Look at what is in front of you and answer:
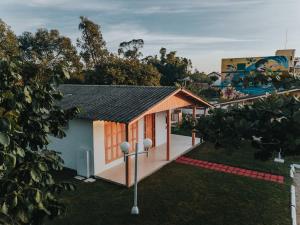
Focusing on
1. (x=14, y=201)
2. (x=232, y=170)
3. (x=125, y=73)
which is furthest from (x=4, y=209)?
(x=125, y=73)

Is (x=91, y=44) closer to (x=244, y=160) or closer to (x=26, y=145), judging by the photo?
(x=244, y=160)

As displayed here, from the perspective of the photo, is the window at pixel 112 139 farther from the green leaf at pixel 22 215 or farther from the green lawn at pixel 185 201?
the green leaf at pixel 22 215

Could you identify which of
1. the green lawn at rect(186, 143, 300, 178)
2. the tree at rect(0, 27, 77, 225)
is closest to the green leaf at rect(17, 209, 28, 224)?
the tree at rect(0, 27, 77, 225)

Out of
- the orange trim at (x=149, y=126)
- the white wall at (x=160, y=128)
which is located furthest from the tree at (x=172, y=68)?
the orange trim at (x=149, y=126)

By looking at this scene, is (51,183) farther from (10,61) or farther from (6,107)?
(10,61)

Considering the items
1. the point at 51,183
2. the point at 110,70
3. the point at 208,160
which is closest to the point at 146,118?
the point at 208,160

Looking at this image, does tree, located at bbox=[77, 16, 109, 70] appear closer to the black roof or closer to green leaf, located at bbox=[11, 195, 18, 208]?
the black roof
